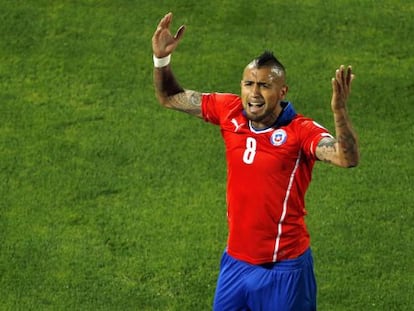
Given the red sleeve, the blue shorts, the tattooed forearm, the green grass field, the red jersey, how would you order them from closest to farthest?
the tattooed forearm < the red jersey < the blue shorts < the red sleeve < the green grass field

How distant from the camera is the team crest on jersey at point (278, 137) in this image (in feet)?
22.4

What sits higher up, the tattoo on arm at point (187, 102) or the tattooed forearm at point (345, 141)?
the tattoo on arm at point (187, 102)

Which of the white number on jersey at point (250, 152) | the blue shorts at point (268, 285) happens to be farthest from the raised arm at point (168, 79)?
the blue shorts at point (268, 285)

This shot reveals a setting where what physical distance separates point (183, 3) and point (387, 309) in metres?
5.32

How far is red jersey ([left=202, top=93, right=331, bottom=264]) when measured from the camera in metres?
6.82

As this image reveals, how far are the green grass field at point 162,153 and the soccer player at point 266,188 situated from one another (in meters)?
1.67

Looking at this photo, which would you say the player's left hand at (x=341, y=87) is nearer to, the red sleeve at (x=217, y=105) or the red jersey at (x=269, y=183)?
the red jersey at (x=269, y=183)

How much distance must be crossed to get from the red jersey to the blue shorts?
0.19ft

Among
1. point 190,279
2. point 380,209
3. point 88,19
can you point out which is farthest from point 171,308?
point 88,19

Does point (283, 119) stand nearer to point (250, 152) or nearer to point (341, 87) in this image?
point (250, 152)

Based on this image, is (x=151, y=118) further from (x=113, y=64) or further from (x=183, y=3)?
(x=183, y=3)

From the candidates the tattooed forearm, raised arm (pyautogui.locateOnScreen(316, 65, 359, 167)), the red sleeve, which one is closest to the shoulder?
the red sleeve

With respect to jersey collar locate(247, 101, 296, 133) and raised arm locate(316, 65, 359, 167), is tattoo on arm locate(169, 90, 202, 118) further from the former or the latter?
raised arm locate(316, 65, 359, 167)

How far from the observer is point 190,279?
896 cm
